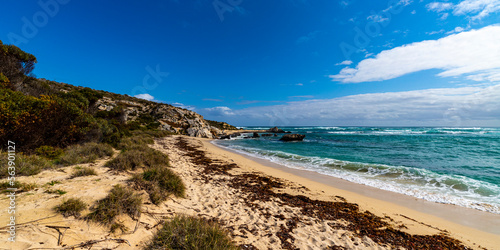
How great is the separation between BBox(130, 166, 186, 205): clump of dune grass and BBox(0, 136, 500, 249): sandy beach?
0.22 m

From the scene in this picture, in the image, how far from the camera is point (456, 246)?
449cm

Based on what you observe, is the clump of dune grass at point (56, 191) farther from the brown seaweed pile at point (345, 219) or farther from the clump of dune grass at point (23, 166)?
the brown seaweed pile at point (345, 219)

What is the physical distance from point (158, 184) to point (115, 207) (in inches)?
69.3

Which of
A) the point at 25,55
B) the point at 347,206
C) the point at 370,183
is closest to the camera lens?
the point at 347,206

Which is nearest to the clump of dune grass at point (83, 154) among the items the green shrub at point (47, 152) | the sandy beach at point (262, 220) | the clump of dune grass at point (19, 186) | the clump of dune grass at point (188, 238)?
the green shrub at point (47, 152)

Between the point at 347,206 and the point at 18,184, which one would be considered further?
the point at 347,206

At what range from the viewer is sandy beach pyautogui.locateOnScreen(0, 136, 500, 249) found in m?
3.22

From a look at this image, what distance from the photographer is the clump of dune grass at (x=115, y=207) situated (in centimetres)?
356

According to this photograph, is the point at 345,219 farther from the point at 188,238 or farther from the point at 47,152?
the point at 47,152

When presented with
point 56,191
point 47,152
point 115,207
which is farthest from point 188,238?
point 47,152

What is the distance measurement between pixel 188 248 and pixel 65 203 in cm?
300

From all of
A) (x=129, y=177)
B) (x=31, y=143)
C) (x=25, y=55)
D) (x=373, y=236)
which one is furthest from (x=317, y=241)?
(x=25, y=55)

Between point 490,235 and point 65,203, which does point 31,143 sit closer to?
point 65,203

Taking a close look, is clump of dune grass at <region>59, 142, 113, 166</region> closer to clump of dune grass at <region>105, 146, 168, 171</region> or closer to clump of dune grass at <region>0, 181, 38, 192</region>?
clump of dune grass at <region>105, 146, 168, 171</region>
